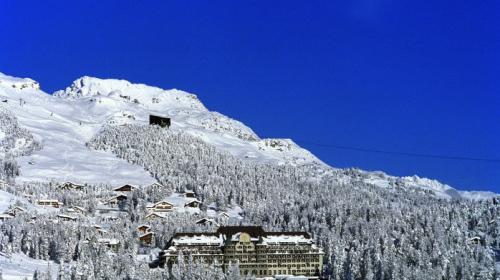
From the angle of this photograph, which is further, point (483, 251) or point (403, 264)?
point (483, 251)

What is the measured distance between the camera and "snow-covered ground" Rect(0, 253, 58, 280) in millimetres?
137875

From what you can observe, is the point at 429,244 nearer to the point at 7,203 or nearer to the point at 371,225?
the point at 371,225

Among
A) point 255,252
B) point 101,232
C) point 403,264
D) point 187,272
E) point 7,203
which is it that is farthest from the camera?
point 7,203

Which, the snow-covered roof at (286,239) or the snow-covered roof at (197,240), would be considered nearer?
the snow-covered roof at (197,240)

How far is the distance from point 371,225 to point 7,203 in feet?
309

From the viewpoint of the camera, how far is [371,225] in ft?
643

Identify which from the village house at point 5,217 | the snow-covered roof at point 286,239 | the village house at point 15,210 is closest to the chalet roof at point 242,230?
the snow-covered roof at point 286,239

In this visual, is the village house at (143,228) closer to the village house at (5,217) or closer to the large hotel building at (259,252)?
the large hotel building at (259,252)

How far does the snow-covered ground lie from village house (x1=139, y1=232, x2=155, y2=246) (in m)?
29.6

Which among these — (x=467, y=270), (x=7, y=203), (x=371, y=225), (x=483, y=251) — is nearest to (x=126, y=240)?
(x=7, y=203)

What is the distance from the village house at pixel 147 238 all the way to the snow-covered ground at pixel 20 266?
97.2 ft

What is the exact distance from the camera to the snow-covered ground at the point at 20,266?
138 meters

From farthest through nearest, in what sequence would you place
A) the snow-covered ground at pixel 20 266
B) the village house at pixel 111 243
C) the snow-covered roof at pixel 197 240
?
the village house at pixel 111 243 < the snow-covered roof at pixel 197 240 < the snow-covered ground at pixel 20 266

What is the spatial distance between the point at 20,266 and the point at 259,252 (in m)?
52.0
